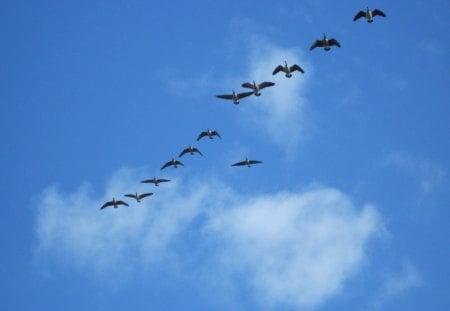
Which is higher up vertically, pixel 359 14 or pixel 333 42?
pixel 359 14

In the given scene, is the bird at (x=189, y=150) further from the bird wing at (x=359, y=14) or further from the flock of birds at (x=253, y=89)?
the bird wing at (x=359, y=14)

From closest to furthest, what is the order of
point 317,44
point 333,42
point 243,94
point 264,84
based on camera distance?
point 333,42, point 317,44, point 264,84, point 243,94

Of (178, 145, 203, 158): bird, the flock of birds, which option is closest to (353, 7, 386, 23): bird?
the flock of birds

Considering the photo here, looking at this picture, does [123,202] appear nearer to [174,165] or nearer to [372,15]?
[174,165]

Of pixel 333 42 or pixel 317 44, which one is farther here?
pixel 317 44

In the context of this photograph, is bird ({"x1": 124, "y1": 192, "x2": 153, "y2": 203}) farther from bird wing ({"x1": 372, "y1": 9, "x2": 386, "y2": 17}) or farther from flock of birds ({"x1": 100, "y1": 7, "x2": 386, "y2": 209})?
bird wing ({"x1": 372, "y1": 9, "x2": 386, "y2": 17})

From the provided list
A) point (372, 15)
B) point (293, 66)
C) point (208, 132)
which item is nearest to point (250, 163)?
point (208, 132)

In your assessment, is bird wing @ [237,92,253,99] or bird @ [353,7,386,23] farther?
bird wing @ [237,92,253,99]

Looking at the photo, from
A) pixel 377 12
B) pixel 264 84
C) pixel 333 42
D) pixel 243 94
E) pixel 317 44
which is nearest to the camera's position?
pixel 333 42

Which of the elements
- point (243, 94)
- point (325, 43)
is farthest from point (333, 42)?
point (243, 94)

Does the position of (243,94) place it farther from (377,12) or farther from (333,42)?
(377,12)

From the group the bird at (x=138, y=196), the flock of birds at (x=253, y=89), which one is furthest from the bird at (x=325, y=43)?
the bird at (x=138, y=196)

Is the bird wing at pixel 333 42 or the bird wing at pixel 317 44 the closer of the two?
the bird wing at pixel 333 42

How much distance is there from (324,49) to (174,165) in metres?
20.1
